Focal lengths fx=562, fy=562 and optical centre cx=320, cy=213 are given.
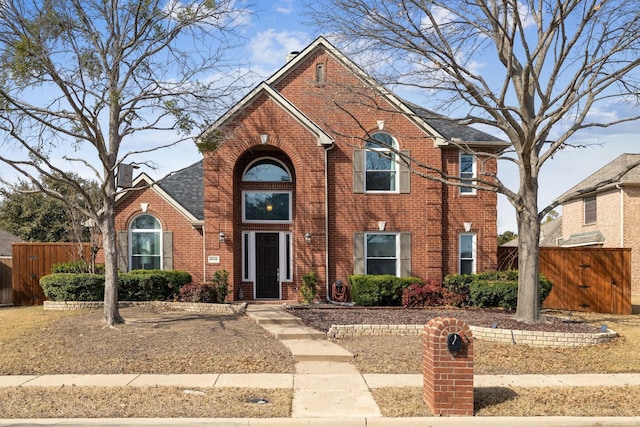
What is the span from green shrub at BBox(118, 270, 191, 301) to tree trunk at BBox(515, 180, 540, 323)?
10.1 meters

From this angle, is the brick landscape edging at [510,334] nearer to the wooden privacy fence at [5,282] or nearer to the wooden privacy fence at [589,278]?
the wooden privacy fence at [589,278]

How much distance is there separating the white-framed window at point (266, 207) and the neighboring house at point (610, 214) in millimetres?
12022

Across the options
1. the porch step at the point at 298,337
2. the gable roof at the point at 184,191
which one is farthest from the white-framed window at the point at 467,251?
the gable roof at the point at 184,191

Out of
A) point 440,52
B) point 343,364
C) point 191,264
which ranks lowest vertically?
point 343,364

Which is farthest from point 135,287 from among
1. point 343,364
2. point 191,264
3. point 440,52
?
point 440,52

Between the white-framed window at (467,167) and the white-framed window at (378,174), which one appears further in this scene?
the white-framed window at (467,167)

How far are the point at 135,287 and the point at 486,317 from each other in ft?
34.3

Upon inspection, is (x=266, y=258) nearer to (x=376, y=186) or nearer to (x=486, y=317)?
(x=376, y=186)

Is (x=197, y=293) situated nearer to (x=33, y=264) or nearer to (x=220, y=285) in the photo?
(x=220, y=285)

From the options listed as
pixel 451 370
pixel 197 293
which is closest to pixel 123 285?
pixel 197 293

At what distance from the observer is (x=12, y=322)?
557 inches

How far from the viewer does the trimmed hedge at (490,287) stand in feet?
53.0

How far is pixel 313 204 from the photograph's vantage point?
1808 cm

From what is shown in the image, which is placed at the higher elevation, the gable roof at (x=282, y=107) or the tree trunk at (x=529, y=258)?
the gable roof at (x=282, y=107)
